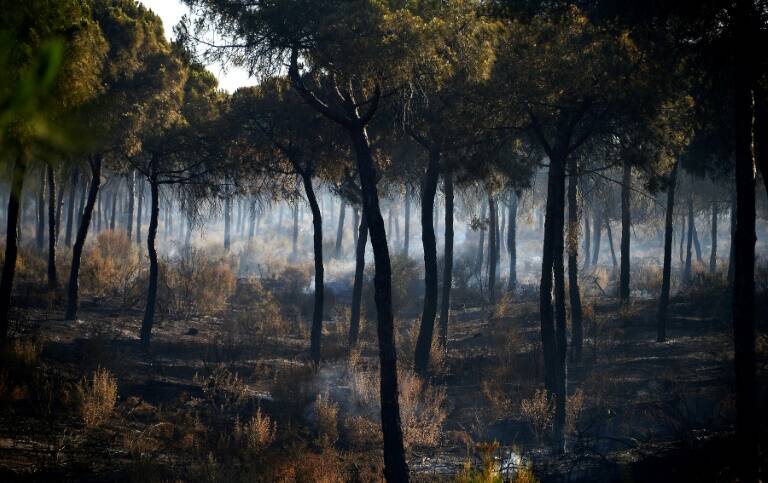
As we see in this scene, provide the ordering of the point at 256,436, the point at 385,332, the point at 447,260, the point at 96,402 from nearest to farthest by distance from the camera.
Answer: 1. the point at 385,332
2. the point at 256,436
3. the point at 96,402
4. the point at 447,260

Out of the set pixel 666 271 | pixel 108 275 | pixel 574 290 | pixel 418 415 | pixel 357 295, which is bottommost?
pixel 418 415

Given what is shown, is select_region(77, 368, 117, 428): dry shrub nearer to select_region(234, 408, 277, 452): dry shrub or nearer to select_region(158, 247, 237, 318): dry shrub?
select_region(234, 408, 277, 452): dry shrub

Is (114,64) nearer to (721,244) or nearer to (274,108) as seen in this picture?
(274,108)

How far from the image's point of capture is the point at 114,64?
46.8 ft

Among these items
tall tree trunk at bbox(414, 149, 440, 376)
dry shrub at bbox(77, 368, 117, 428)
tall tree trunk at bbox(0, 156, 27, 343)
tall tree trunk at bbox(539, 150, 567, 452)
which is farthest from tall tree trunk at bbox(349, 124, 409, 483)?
tall tree trunk at bbox(0, 156, 27, 343)

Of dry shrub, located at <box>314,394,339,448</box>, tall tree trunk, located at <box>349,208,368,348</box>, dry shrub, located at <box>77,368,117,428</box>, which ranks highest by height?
tall tree trunk, located at <box>349,208,368,348</box>

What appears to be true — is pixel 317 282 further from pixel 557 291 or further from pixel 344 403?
pixel 557 291

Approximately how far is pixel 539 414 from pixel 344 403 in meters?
3.82

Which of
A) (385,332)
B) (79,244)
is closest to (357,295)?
(79,244)

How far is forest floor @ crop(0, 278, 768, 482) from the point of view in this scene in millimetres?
8305

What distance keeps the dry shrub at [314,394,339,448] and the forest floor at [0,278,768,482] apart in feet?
0.14

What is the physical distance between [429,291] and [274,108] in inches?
236

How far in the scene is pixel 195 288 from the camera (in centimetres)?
2231

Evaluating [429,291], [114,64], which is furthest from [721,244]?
[114,64]
